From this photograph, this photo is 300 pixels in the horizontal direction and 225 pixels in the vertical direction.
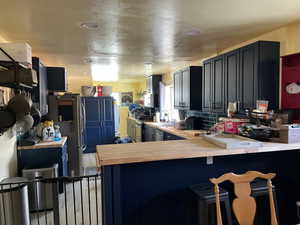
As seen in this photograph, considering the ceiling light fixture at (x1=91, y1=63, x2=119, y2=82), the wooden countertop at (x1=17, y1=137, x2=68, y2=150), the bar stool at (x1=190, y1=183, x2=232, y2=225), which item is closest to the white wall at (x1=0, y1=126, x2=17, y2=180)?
the wooden countertop at (x1=17, y1=137, x2=68, y2=150)

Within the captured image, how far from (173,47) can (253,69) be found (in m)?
1.35

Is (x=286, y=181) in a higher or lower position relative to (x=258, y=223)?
higher

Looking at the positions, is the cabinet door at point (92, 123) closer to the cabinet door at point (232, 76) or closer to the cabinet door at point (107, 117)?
the cabinet door at point (107, 117)

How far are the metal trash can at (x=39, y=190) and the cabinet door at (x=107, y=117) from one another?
12.2ft

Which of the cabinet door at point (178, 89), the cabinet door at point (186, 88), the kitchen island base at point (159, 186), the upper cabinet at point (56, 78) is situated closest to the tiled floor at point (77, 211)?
the kitchen island base at point (159, 186)

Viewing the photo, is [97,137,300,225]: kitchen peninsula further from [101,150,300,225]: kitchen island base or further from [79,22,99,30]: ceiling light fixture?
[79,22,99,30]: ceiling light fixture

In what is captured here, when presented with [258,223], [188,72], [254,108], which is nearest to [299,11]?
[254,108]

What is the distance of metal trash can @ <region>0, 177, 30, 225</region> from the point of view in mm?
2412

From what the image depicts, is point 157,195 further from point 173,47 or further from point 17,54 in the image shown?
point 173,47

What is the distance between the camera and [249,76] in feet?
9.34

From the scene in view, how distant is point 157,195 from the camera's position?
2070mm

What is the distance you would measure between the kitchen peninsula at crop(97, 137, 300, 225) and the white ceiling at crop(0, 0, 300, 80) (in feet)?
4.17

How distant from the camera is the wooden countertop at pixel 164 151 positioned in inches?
71.0

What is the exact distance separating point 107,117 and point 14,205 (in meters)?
4.56
